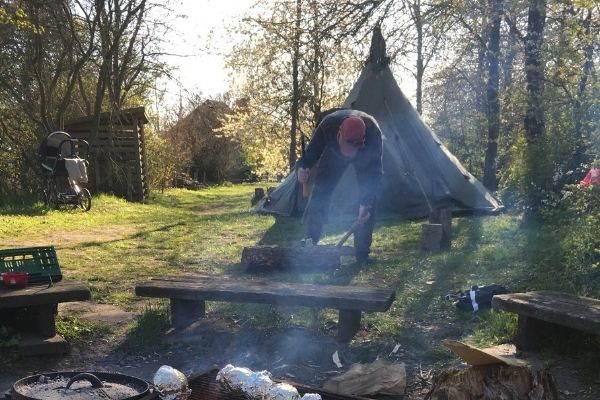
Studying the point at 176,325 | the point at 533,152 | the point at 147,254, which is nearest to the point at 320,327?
the point at 176,325

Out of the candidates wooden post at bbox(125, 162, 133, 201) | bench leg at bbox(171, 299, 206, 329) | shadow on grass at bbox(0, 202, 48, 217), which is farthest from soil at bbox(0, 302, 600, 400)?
wooden post at bbox(125, 162, 133, 201)

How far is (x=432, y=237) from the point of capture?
677cm

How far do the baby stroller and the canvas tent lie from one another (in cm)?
542

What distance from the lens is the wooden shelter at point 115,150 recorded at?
15.6 m

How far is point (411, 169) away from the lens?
973 cm

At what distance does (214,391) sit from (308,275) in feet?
11.4

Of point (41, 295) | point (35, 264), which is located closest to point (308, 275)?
point (35, 264)

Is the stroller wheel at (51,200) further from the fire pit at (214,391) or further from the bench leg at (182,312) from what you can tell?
the fire pit at (214,391)

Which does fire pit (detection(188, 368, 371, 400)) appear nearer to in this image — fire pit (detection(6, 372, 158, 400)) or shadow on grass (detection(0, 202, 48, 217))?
fire pit (detection(6, 372, 158, 400))

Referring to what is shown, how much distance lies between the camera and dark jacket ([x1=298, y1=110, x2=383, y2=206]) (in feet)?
19.3

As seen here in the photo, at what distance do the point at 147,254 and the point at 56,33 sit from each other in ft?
29.8

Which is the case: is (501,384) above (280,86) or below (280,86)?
below

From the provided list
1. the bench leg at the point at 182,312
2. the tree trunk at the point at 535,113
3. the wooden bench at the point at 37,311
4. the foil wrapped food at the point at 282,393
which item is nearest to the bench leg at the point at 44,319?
the wooden bench at the point at 37,311

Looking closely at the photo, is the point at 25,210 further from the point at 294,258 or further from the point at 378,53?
the point at 294,258
